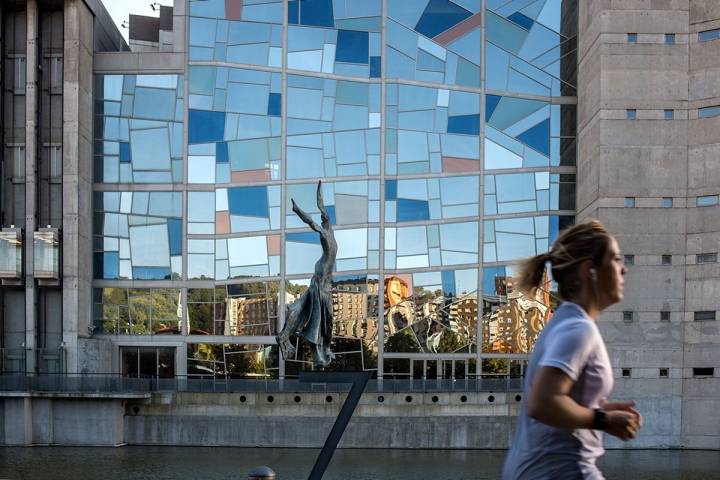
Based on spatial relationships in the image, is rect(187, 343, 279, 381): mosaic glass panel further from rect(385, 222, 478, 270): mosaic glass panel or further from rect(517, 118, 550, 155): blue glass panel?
rect(517, 118, 550, 155): blue glass panel

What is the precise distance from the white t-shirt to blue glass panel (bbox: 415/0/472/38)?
3848 cm

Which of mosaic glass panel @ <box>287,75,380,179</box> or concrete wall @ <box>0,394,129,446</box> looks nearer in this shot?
concrete wall @ <box>0,394,129,446</box>

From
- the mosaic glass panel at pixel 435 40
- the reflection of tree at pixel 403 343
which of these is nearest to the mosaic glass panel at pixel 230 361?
the reflection of tree at pixel 403 343

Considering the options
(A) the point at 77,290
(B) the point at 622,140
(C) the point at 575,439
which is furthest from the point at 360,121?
(C) the point at 575,439

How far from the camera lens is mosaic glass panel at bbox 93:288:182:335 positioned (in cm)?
4025

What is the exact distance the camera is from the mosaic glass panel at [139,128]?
3972 cm

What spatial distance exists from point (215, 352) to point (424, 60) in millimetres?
16022

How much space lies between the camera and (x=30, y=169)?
37.0m

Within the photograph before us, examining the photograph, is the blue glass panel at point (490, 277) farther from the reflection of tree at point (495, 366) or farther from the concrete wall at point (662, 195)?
the concrete wall at point (662, 195)

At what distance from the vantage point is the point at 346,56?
132 feet

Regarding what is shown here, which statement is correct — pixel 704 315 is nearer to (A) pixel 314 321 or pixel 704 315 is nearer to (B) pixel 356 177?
(B) pixel 356 177

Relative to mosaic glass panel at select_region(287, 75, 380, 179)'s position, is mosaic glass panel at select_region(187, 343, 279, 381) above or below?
below

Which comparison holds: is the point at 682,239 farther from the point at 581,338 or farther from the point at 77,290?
the point at 581,338

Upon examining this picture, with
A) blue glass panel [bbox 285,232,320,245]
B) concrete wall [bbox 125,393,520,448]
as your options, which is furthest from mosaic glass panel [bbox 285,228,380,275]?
concrete wall [bbox 125,393,520,448]
